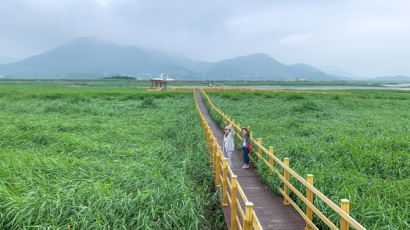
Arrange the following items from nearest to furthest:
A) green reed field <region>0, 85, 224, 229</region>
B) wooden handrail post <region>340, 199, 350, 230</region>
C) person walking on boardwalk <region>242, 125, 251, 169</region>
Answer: wooden handrail post <region>340, 199, 350, 230</region> → green reed field <region>0, 85, 224, 229</region> → person walking on boardwalk <region>242, 125, 251, 169</region>

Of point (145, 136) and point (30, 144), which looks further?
point (145, 136)

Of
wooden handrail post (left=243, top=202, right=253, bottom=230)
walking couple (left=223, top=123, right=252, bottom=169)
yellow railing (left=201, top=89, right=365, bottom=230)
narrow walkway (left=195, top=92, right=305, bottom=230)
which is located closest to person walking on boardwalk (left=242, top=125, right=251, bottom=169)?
walking couple (left=223, top=123, right=252, bottom=169)

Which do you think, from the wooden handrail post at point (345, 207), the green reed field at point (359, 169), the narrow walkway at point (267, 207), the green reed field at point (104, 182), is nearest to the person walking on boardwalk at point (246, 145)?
the narrow walkway at point (267, 207)

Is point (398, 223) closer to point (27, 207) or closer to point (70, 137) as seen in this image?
point (27, 207)

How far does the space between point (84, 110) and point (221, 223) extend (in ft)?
58.9

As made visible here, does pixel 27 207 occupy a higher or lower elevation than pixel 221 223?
higher

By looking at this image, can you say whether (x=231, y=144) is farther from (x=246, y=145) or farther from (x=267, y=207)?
(x=267, y=207)

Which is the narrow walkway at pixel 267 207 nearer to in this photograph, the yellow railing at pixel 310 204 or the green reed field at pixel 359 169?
the yellow railing at pixel 310 204

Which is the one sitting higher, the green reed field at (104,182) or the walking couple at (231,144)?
the walking couple at (231,144)

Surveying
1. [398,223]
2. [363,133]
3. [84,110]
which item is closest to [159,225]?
[398,223]

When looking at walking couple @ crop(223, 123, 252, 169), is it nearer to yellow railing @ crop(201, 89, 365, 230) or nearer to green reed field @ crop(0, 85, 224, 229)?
yellow railing @ crop(201, 89, 365, 230)

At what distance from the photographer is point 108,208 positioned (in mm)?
4867

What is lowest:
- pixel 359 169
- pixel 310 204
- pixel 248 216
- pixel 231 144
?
pixel 359 169

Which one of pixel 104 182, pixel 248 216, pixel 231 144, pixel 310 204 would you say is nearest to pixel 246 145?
pixel 231 144
